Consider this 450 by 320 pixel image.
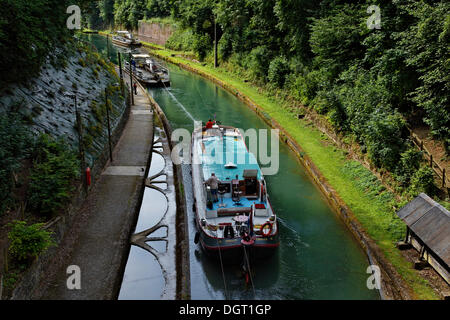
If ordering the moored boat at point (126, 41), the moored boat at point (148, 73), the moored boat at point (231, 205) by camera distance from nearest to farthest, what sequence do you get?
1. the moored boat at point (231, 205)
2. the moored boat at point (148, 73)
3. the moored boat at point (126, 41)

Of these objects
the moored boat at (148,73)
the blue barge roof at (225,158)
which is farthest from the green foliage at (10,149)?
the moored boat at (148,73)

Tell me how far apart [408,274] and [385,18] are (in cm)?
1442

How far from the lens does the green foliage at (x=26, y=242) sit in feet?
40.6

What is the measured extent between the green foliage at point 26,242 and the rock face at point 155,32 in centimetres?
6765

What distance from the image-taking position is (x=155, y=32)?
8312cm

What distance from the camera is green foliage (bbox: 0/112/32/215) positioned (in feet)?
46.7

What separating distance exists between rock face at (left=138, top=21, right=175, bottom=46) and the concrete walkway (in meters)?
57.3

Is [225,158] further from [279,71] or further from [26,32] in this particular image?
[279,71]

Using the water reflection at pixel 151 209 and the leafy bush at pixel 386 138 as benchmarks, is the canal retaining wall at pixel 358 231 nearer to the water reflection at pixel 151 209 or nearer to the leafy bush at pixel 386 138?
the leafy bush at pixel 386 138

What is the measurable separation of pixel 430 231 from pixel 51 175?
45.8ft

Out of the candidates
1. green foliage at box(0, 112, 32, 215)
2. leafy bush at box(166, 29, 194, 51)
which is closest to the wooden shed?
green foliage at box(0, 112, 32, 215)

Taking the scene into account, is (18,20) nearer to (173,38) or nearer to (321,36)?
(321,36)

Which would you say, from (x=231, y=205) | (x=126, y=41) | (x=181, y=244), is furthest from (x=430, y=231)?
(x=126, y=41)

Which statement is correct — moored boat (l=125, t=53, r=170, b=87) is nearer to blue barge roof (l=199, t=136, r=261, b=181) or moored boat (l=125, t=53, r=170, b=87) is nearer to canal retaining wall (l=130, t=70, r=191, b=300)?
canal retaining wall (l=130, t=70, r=191, b=300)
